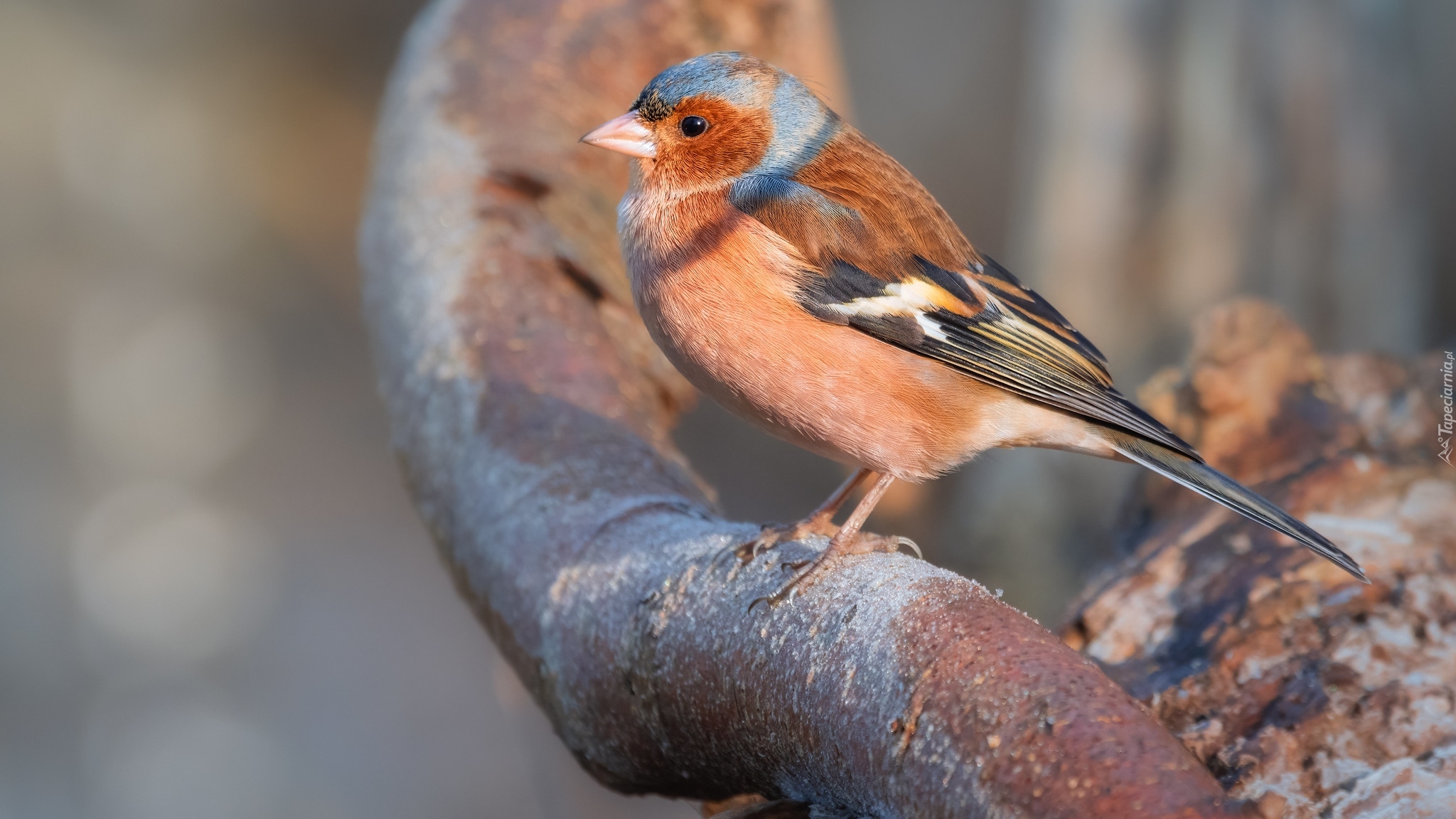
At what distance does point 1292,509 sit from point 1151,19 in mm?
4003

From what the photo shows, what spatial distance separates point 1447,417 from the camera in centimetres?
288

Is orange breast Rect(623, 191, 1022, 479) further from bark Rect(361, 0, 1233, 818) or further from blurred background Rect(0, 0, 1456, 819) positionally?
blurred background Rect(0, 0, 1456, 819)

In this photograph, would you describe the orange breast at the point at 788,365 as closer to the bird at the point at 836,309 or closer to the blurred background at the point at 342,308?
the bird at the point at 836,309

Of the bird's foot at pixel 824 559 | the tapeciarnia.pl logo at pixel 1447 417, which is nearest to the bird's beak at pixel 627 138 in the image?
the bird's foot at pixel 824 559

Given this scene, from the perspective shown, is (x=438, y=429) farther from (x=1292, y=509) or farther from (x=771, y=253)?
(x=1292, y=509)

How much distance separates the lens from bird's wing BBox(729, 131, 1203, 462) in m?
2.26

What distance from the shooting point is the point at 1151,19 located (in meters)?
5.79

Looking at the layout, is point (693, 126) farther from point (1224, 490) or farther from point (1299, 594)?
point (1299, 594)

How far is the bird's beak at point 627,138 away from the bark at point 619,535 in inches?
24.0

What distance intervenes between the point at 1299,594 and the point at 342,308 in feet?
21.3

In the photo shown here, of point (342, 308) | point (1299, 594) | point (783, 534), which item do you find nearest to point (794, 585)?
point (783, 534)

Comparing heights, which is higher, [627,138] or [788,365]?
[627,138]

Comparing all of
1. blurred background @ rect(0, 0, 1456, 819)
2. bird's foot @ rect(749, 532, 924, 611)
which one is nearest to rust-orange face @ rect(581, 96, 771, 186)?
bird's foot @ rect(749, 532, 924, 611)

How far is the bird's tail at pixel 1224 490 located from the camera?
6.50 ft
